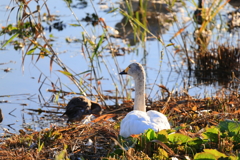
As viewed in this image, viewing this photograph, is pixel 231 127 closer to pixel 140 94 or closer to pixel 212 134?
pixel 212 134

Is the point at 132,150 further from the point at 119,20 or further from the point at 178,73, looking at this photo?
the point at 119,20

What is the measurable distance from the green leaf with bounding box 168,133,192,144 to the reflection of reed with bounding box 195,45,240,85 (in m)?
4.12

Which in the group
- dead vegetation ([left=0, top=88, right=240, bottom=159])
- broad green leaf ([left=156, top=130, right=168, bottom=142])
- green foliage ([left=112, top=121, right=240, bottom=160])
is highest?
broad green leaf ([left=156, top=130, right=168, bottom=142])

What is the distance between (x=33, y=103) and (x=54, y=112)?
0.50 m

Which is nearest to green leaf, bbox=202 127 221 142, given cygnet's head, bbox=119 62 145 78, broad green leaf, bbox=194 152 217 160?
broad green leaf, bbox=194 152 217 160

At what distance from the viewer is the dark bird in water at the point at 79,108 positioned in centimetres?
590

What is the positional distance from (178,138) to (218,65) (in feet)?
14.6

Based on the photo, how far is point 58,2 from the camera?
1198 cm

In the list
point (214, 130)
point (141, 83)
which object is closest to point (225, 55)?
point (141, 83)

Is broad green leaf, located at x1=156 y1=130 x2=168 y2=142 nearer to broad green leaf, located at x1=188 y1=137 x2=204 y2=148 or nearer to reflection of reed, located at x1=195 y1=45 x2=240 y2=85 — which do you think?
broad green leaf, located at x1=188 y1=137 x2=204 y2=148

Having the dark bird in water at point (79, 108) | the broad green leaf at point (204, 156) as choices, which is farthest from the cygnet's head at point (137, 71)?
the broad green leaf at point (204, 156)

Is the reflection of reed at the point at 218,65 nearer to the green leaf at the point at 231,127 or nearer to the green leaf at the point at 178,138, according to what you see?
the green leaf at the point at 231,127

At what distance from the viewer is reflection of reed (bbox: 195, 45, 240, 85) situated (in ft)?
25.1

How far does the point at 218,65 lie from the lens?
7.90 m
